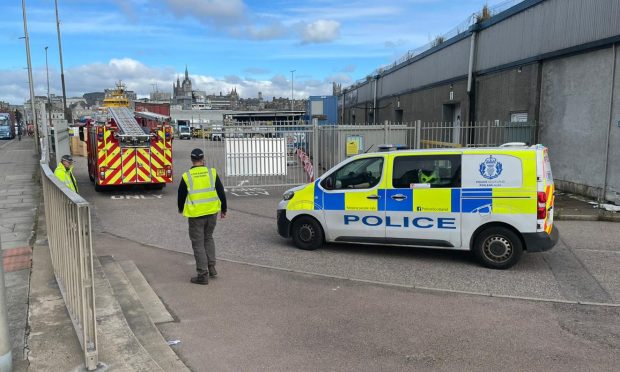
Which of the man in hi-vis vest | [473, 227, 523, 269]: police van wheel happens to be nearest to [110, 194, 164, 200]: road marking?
the man in hi-vis vest

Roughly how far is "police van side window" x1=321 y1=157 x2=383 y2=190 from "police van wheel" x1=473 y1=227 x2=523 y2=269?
5.79 ft

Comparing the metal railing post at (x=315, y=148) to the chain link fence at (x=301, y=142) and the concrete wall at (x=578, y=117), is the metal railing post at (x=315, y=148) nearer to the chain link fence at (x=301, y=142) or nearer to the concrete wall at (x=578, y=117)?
the chain link fence at (x=301, y=142)

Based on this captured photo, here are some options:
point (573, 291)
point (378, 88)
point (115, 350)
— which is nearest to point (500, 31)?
Result: point (573, 291)

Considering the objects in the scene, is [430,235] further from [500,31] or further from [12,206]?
[500,31]

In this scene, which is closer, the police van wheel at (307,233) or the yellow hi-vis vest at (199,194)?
the yellow hi-vis vest at (199,194)

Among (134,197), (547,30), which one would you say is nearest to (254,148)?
(134,197)

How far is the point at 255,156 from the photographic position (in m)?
15.4

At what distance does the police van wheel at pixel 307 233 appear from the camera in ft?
26.7

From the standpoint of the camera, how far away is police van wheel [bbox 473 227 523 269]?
6.91 metres

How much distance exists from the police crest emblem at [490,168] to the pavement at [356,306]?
1.34 meters

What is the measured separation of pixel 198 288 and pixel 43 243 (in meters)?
3.43

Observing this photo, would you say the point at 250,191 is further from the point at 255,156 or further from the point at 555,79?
the point at 555,79

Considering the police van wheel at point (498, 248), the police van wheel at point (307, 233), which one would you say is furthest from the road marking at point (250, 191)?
the police van wheel at point (498, 248)

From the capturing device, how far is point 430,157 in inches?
290
